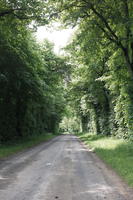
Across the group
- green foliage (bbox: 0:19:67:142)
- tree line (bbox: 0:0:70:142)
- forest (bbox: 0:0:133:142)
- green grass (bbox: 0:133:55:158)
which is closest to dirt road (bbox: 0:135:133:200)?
green grass (bbox: 0:133:55:158)

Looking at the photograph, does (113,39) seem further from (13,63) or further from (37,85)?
(37,85)

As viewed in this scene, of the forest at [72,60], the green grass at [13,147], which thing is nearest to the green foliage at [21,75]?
the forest at [72,60]

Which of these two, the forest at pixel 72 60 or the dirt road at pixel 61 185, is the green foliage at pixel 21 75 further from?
the dirt road at pixel 61 185

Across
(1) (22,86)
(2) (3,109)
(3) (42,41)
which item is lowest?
(2) (3,109)

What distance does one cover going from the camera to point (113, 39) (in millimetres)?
14695

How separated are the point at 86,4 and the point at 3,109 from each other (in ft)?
53.0

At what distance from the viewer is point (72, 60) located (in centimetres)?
3145

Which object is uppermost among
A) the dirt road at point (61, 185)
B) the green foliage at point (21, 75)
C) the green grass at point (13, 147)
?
the green foliage at point (21, 75)

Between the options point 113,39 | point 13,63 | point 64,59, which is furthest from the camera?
point 64,59

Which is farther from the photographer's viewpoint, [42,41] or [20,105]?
[42,41]

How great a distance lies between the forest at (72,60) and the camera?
1407 cm

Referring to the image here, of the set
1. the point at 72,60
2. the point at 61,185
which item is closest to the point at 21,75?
the point at 72,60

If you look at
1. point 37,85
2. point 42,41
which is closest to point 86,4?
point 37,85

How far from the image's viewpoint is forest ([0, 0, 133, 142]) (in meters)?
14.1
